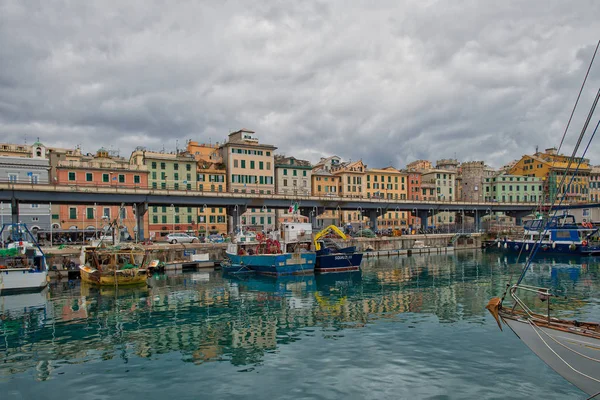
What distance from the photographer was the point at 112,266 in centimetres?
4659

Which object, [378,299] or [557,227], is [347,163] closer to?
[557,227]

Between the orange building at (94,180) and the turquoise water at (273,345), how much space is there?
1824 inches

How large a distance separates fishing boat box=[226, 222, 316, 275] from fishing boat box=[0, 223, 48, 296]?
841 inches

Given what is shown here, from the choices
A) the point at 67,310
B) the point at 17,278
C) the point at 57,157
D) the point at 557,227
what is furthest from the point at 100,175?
the point at 557,227

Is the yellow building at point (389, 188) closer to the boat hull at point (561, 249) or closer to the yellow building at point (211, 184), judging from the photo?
the boat hull at point (561, 249)

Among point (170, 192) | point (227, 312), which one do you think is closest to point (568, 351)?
point (227, 312)

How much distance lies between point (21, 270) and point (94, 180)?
156 feet

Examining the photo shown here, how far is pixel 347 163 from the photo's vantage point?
125 metres

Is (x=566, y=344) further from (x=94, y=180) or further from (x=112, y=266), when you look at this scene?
(x=94, y=180)

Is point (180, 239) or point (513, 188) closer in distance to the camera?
point (180, 239)

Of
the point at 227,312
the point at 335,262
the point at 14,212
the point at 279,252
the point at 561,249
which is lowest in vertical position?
the point at 561,249

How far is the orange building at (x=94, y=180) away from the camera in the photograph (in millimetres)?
82312

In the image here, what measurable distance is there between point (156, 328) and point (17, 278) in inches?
853

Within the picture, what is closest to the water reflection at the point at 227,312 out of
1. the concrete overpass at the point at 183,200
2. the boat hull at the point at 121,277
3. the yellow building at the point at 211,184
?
the boat hull at the point at 121,277
